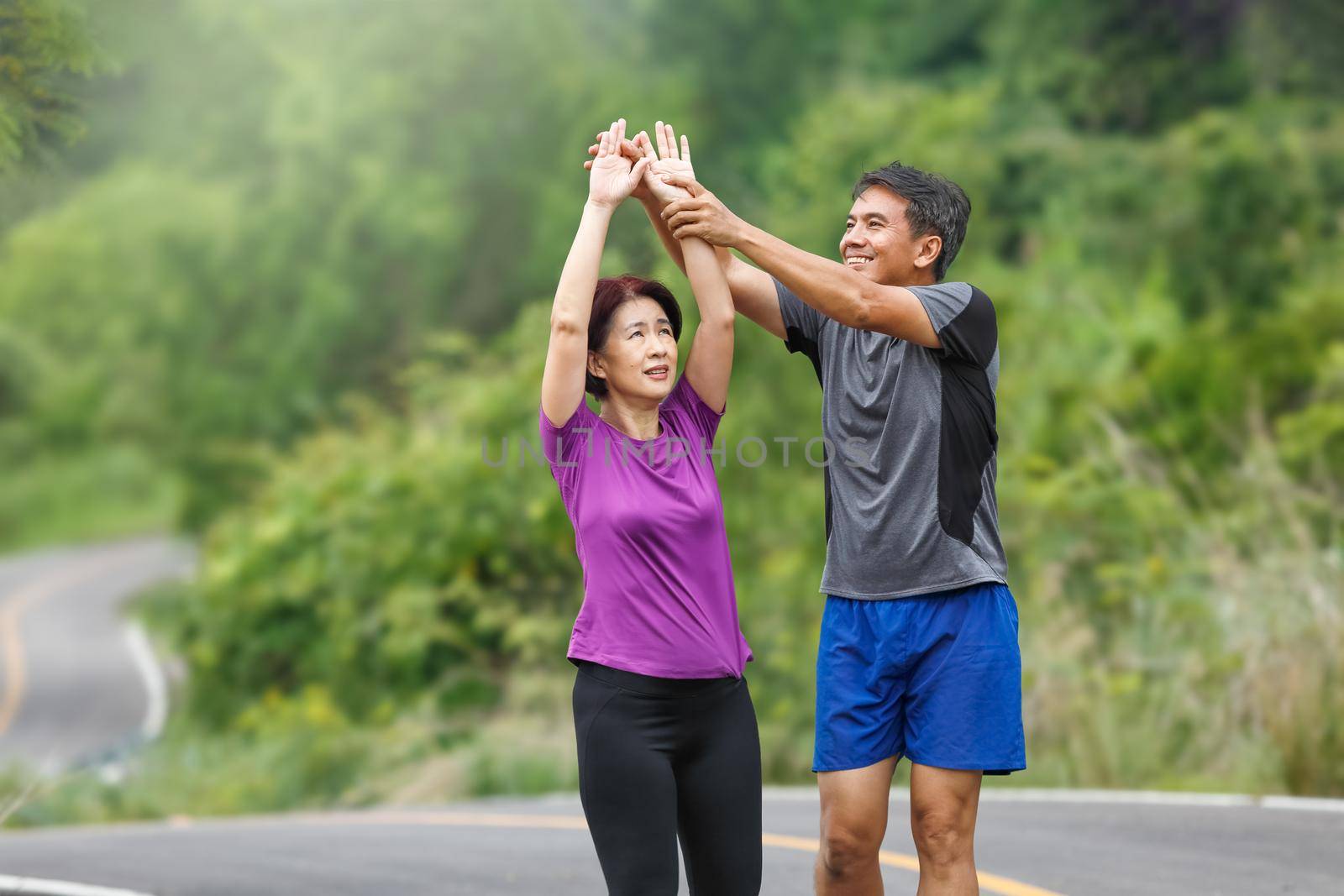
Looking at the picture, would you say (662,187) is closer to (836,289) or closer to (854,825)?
(836,289)

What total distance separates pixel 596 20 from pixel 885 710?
126ft

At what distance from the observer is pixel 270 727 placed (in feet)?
60.9

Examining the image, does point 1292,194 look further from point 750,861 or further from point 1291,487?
point 750,861

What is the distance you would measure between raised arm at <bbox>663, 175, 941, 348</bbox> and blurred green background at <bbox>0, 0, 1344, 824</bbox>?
276cm

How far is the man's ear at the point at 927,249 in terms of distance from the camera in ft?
14.2

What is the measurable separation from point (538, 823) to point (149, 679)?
88.2 ft

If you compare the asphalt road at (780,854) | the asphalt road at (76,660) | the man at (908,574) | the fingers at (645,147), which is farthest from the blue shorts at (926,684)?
the asphalt road at (76,660)

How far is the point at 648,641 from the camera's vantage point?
3.86 metres

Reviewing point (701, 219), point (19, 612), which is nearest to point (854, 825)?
point (701, 219)

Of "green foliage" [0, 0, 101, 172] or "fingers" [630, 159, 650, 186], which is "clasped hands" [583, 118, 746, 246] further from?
"green foliage" [0, 0, 101, 172]

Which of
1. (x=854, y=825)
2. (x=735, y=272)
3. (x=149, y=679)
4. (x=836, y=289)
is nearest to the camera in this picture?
(x=836, y=289)

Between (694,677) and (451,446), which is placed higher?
(451,446)

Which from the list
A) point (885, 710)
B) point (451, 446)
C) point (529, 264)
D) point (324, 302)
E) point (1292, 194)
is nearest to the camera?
point (885, 710)

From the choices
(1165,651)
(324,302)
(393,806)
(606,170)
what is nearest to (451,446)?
(393,806)
